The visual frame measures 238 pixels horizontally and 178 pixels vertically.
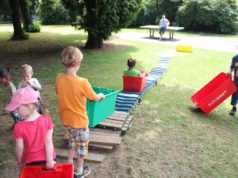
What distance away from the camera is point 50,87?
8.94 meters

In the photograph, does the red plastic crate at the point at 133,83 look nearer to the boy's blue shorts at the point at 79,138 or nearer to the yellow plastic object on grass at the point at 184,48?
the boy's blue shorts at the point at 79,138

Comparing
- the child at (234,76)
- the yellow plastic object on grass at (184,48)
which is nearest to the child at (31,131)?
the child at (234,76)

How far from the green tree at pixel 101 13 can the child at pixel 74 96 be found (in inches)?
428

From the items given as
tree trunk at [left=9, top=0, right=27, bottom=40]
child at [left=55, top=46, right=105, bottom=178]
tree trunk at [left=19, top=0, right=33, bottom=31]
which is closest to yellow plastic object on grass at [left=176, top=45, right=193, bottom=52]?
tree trunk at [left=9, top=0, right=27, bottom=40]

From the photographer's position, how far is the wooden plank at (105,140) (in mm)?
5152

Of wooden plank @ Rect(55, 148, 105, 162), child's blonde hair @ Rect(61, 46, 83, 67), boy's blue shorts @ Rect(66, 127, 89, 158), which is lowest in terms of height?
wooden plank @ Rect(55, 148, 105, 162)

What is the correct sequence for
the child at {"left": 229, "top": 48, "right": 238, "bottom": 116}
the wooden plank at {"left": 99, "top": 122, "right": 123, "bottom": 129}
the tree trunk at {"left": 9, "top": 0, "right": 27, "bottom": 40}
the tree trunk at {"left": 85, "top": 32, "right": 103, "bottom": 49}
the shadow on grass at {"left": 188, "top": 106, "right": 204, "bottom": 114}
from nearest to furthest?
the wooden plank at {"left": 99, "top": 122, "right": 123, "bottom": 129}, the child at {"left": 229, "top": 48, "right": 238, "bottom": 116}, the shadow on grass at {"left": 188, "top": 106, "right": 204, "bottom": 114}, the tree trunk at {"left": 85, "top": 32, "right": 103, "bottom": 49}, the tree trunk at {"left": 9, "top": 0, "right": 27, "bottom": 40}

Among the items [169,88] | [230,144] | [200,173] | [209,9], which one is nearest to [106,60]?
[169,88]

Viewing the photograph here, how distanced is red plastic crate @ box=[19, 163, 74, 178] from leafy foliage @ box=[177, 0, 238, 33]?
25582 mm

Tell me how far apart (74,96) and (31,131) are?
3.23ft

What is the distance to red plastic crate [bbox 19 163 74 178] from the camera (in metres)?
3.12

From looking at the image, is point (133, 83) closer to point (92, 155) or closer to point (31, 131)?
point (92, 155)

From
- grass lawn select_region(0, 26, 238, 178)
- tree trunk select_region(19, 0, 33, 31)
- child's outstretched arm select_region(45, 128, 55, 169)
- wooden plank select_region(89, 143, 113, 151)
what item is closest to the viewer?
child's outstretched arm select_region(45, 128, 55, 169)

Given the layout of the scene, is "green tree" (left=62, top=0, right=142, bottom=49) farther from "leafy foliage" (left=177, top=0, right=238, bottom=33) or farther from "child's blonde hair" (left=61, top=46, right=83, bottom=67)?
"leafy foliage" (left=177, top=0, right=238, bottom=33)
